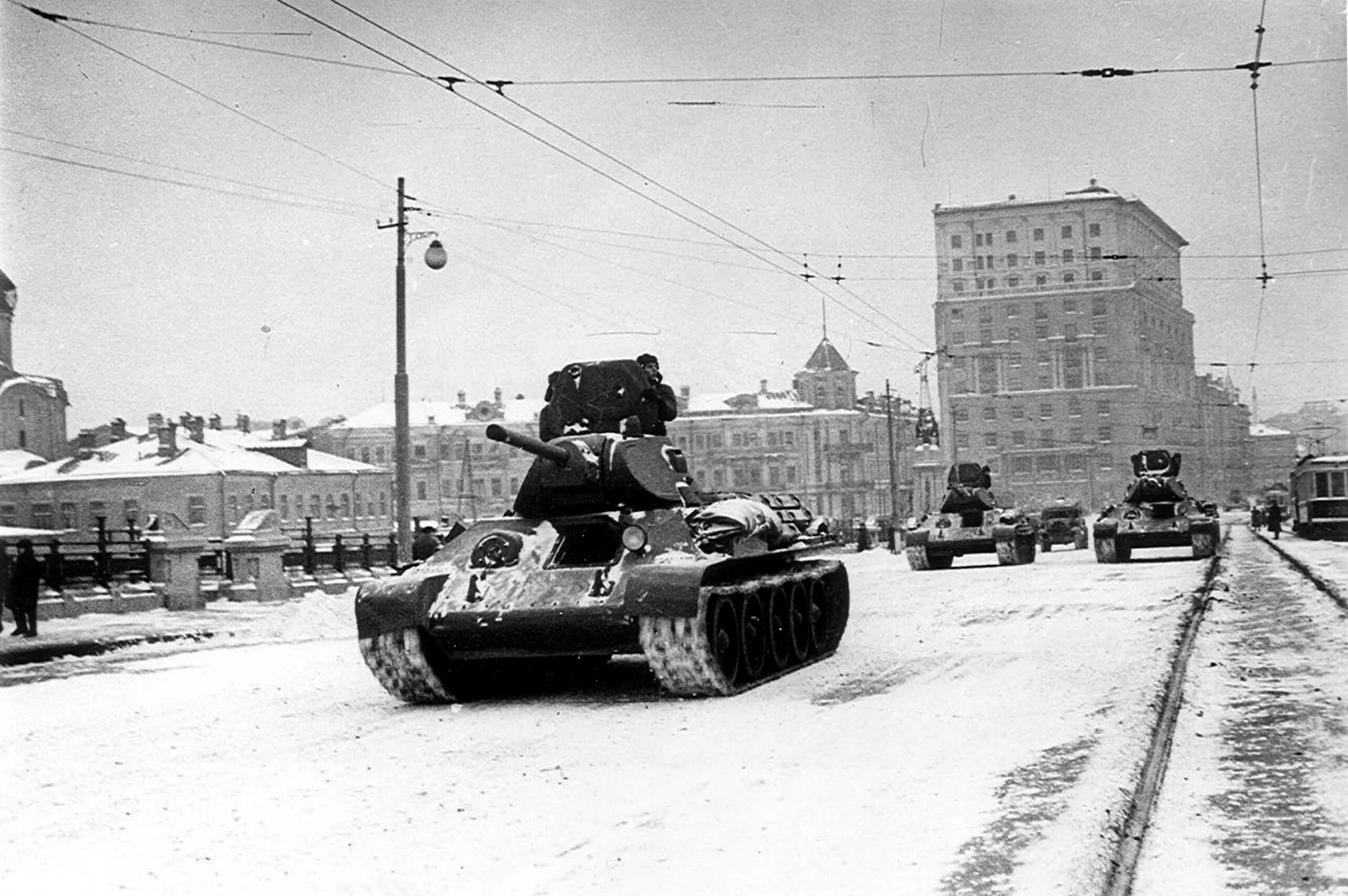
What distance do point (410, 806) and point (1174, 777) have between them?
3.72 meters

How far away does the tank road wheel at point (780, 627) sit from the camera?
11688 millimetres

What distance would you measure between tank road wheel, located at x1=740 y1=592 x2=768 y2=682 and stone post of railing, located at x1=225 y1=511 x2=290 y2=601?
13436 mm

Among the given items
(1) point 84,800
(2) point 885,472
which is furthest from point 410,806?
(2) point 885,472

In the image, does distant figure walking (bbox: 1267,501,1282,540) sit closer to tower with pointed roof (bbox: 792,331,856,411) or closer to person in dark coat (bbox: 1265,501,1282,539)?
person in dark coat (bbox: 1265,501,1282,539)

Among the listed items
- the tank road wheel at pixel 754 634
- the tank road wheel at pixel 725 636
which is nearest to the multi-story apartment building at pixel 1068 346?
the tank road wheel at pixel 754 634

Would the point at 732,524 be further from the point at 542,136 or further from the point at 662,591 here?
the point at 542,136

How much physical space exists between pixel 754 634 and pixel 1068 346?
3723 cm

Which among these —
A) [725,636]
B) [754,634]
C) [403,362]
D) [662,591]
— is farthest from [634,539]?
[403,362]

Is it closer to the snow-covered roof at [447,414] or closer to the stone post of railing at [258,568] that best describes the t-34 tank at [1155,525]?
the stone post of railing at [258,568]

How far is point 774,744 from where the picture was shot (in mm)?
8328

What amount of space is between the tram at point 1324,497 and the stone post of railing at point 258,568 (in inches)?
1054

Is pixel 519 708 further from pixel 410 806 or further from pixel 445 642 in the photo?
pixel 410 806

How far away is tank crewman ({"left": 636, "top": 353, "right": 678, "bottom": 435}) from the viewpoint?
12.9 m

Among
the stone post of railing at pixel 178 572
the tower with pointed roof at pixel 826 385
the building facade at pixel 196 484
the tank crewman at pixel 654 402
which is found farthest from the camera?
the tower with pointed roof at pixel 826 385
